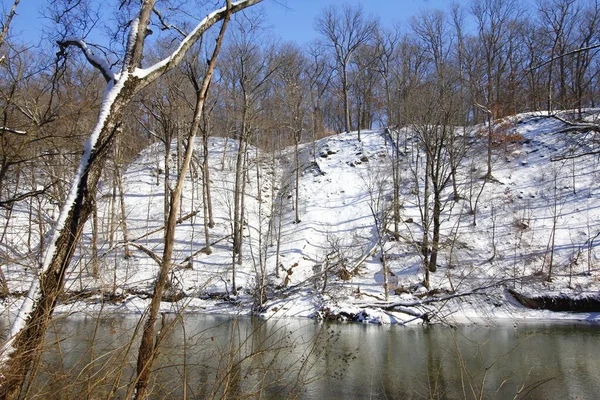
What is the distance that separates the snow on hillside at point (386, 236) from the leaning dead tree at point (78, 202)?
9.24 meters

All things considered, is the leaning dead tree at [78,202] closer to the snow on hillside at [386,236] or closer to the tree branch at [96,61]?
the tree branch at [96,61]

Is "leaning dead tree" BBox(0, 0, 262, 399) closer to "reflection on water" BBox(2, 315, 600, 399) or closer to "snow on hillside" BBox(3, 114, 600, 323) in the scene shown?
"reflection on water" BBox(2, 315, 600, 399)

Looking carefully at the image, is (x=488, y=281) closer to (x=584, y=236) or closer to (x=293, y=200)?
(x=584, y=236)

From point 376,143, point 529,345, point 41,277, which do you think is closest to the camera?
point 41,277

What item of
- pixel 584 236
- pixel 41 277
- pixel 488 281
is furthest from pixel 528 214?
pixel 41 277

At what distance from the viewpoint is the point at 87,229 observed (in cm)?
2208

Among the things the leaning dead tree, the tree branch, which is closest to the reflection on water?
the leaning dead tree

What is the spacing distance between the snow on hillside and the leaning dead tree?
924cm

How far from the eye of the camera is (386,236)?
2334 centimetres

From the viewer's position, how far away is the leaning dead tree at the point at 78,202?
2.46m

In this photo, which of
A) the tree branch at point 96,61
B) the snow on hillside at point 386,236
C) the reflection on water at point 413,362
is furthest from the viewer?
the snow on hillside at point 386,236

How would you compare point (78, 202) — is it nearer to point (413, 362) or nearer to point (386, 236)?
point (413, 362)

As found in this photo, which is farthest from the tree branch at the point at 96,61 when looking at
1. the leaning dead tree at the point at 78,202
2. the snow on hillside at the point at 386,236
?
the snow on hillside at the point at 386,236

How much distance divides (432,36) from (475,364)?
111ft
